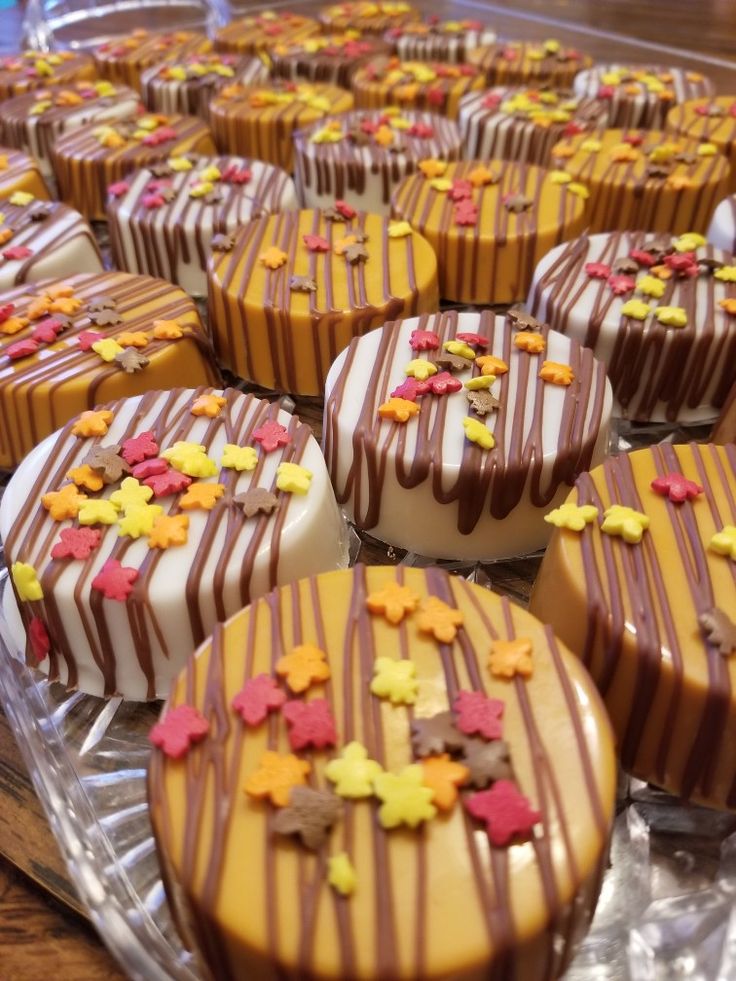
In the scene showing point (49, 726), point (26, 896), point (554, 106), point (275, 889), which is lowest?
point (26, 896)

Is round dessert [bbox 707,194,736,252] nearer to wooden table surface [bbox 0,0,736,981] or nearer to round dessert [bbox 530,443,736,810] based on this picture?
round dessert [bbox 530,443,736,810]

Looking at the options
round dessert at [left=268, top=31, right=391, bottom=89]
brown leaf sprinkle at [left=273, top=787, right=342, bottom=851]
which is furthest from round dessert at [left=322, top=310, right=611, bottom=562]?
round dessert at [left=268, top=31, right=391, bottom=89]

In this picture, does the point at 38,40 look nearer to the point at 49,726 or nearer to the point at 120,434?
the point at 120,434

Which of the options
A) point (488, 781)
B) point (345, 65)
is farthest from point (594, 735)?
point (345, 65)

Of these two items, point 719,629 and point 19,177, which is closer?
point 719,629

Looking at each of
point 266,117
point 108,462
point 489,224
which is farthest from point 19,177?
point 108,462

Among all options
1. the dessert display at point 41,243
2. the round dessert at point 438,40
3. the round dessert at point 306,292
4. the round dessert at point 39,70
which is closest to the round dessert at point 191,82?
the round dessert at point 39,70

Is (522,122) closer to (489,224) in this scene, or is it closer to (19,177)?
(489,224)
